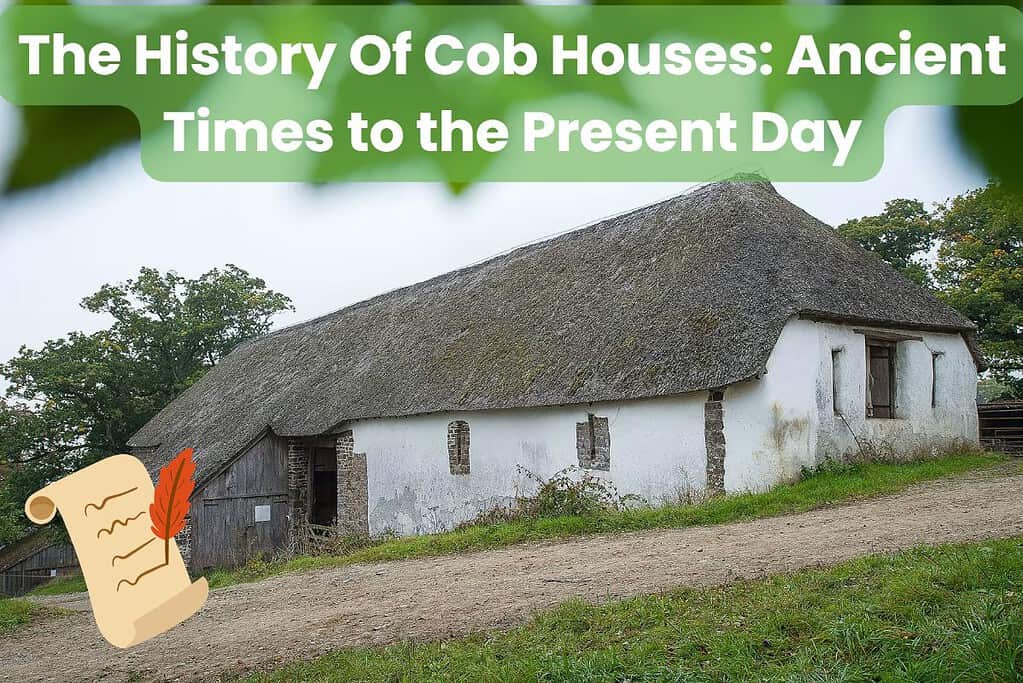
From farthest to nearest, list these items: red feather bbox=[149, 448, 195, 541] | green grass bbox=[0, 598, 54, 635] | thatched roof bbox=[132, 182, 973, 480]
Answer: thatched roof bbox=[132, 182, 973, 480] < green grass bbox=[0, 598, 54, 635] < red feather bbox=[149, 448, 195, 541]

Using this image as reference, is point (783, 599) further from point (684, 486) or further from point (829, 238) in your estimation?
point (829, 238)

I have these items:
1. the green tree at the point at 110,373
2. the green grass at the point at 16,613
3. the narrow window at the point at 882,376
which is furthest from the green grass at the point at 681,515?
the green tree at the point at 110,373

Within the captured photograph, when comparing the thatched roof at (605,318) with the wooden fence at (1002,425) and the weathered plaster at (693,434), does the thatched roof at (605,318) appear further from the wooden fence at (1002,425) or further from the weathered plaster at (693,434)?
the wooden fence at (1002,425)

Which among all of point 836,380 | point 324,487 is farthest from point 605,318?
point 324,487

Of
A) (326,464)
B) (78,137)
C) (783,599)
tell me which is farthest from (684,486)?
(78,137)

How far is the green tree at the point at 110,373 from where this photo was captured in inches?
1080

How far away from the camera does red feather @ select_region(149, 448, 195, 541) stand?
2100 millimetres

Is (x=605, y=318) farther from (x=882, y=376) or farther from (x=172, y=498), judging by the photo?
(x=172, y=498)

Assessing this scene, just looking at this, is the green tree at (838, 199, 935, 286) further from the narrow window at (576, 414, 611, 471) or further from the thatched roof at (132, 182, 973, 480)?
the narrow window at (576, 414, 611, 471)

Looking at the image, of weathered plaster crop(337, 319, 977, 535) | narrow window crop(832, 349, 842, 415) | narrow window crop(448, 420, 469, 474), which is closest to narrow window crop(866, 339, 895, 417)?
weathered plaster crop(337, 319, 977, 535)

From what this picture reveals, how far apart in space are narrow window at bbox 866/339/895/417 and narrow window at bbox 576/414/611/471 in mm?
4424

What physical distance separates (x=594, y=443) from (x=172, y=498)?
41.9ft

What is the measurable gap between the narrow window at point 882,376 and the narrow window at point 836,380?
1162 millimetres

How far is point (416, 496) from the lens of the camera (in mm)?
17531
